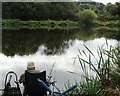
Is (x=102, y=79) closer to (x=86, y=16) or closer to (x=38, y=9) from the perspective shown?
(x=38, y=9)

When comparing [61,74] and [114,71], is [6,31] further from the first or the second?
[114,71]

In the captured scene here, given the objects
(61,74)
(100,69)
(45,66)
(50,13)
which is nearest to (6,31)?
(50,13)

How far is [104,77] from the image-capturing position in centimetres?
264

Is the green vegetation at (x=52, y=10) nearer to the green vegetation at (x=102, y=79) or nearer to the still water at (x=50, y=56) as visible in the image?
the still water at (x=50, y=56)

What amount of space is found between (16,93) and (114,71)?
0.82 meters

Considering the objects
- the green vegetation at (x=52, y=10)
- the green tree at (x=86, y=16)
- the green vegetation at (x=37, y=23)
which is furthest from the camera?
the green vegetation at (x=37, y=23)

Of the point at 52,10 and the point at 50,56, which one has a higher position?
the point at 52,10

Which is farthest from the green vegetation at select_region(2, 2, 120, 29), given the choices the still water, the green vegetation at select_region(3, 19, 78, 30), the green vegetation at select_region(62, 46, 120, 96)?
the green vegetation at select_region(62, 46, 120, 96)

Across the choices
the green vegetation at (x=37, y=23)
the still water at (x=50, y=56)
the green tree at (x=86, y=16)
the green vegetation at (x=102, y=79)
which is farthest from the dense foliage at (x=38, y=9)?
the green vegetation at (x=102, y=79)

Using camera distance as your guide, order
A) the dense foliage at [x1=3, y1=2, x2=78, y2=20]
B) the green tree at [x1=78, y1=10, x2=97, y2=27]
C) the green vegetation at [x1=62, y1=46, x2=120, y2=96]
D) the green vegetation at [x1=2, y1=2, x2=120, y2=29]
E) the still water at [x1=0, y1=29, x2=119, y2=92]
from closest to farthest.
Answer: the green vegetation at [x1=62, y1=46, x2=120, y2=96] → the still water at [x1=0, y1=29, x2=119, y2=92] → the green vegetation at [x1=2, y1=2, x2=120, y2=29] → the dense foliage at [x1=3, y1=2, x2=78, y2=20] → the green tree at [x1=78, y1=10, x2=97, y2=27]

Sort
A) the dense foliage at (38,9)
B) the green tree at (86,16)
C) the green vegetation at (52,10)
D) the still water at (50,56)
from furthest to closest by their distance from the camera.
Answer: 1. the green tree at (86,16)
2. the dense foliage at (38,9)
3. the green vegetation at (52,10)
4. the still water at (50,56)

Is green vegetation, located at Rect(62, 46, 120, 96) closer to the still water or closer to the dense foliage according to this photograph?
the still water

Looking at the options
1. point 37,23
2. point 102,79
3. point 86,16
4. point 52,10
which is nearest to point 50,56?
point 52,10

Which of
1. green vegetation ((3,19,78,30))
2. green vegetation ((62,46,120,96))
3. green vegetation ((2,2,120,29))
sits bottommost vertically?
green vegetation ((3,19,78,30))
